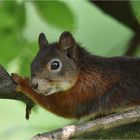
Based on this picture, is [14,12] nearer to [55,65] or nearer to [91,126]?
[55,65]

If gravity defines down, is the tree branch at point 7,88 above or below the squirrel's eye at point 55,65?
above

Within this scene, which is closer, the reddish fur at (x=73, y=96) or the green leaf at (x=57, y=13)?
the reddish fur at (x=73, y=96)

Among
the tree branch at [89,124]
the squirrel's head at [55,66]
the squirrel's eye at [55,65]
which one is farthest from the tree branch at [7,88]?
the squirrel's eye at [55,65]

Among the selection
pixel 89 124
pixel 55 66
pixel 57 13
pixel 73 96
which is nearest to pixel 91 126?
pixel 89 124

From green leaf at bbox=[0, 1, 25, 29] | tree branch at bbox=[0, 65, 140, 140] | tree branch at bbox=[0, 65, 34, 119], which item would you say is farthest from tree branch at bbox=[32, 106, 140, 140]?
green leaf at bbox=[0, 1, 25, 29]

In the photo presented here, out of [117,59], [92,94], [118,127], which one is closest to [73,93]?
[92,94]

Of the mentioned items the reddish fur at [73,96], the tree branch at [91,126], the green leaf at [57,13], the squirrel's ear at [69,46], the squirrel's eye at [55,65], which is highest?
the green leaf at [57,13]

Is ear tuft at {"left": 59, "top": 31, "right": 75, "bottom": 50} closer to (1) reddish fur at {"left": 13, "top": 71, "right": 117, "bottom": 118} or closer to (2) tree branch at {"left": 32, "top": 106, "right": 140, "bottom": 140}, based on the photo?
(1) reddish fur at {"left": 13, "top": 71, "right": 117, "bottom": 118}

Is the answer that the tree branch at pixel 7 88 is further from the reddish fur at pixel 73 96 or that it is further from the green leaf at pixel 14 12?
the green leaf at pixel 14 12
